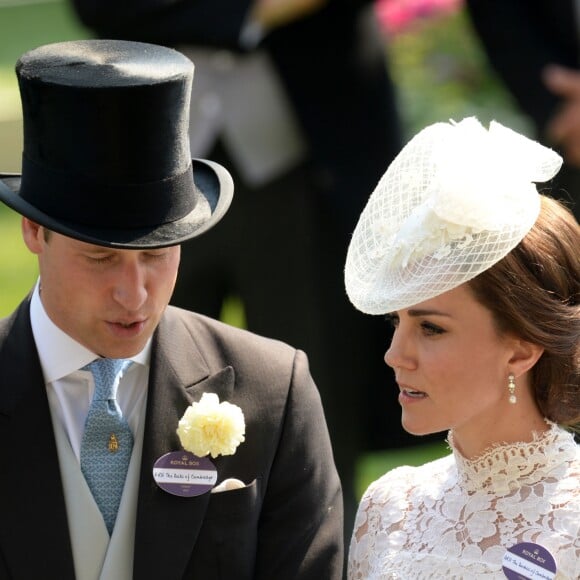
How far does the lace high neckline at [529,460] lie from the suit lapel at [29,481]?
0.95 m

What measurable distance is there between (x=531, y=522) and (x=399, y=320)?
519 millimetres

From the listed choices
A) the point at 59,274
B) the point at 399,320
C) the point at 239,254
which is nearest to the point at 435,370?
the point at 399,320

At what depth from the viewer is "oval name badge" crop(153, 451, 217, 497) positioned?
11.1ft

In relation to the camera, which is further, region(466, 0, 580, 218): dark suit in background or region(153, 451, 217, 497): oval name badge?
region(466, 0, 580, 218): dark suit in background

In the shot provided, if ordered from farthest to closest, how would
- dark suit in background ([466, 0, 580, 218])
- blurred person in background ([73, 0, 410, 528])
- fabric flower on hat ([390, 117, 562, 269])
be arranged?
dark suit in background ([466, 0, 580, 218]) < blurred person in background ([73, 0, 410, 528]) < fabric flower on hat ([390, 117, 562, 269])

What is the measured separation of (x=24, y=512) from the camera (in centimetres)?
334

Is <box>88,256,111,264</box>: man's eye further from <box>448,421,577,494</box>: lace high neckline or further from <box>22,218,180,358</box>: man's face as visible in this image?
<box>448,421,577,494</box>: lace high neckline

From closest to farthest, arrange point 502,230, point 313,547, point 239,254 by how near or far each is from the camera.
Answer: point 502,230, point 313,547, point 239,254

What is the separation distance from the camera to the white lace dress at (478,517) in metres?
3.31

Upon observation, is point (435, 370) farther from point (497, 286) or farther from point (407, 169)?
point (407, 169)

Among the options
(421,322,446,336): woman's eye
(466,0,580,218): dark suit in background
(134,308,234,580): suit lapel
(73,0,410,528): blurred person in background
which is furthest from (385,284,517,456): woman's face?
(466,0,580,218): dark suit in background

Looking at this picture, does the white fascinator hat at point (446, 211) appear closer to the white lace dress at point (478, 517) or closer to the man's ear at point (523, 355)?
the man's ear at point (523, 355)

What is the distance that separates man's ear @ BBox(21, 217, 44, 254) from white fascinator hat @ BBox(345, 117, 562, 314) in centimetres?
71

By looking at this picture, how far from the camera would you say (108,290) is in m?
3.33
